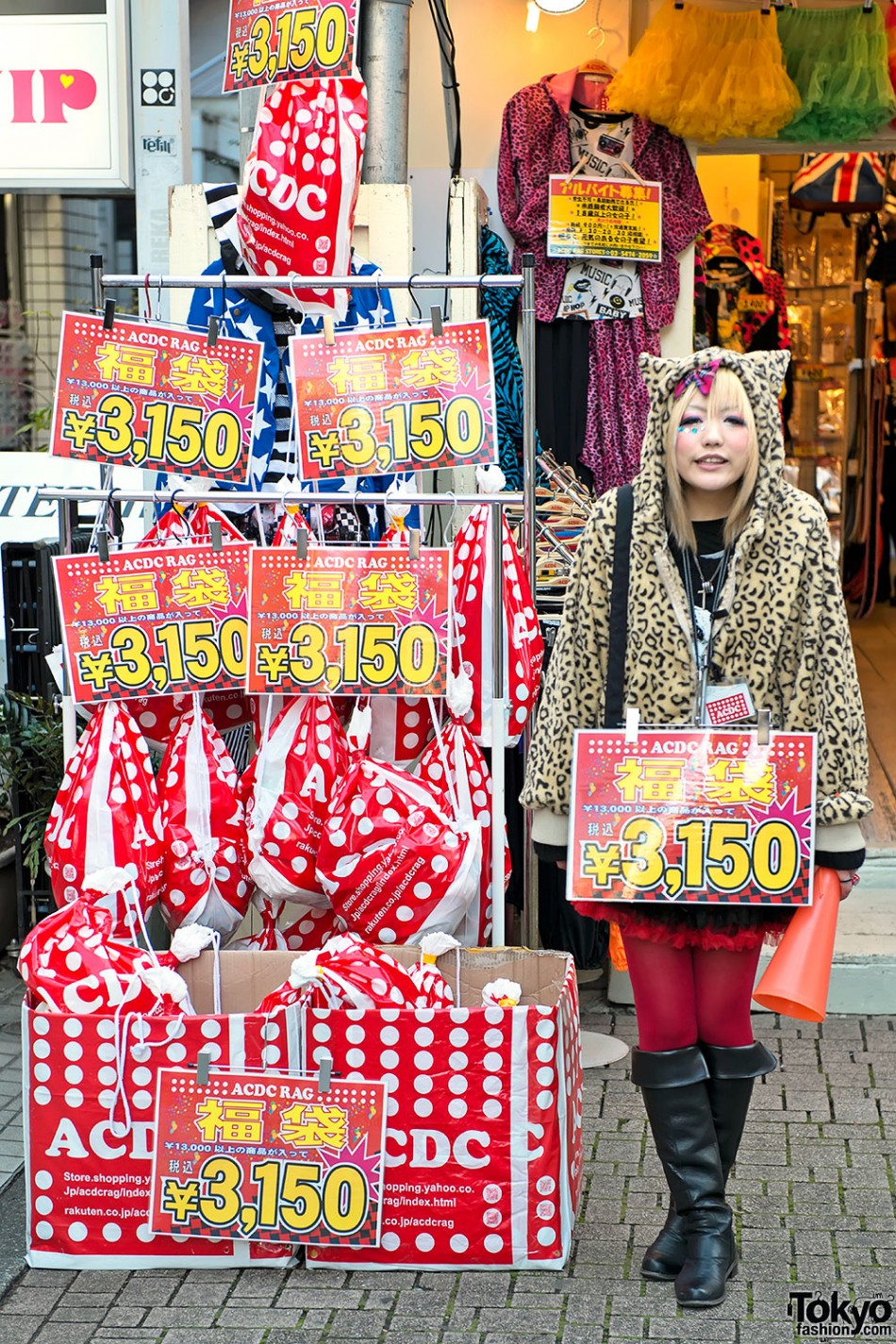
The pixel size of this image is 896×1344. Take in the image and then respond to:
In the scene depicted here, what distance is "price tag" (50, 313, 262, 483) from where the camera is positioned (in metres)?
3.72

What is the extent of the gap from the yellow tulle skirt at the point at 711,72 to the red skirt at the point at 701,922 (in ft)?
10.1

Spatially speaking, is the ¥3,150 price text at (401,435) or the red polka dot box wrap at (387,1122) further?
the ¥3,150 price text at (401,435)

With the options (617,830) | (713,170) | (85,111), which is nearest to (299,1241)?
(617,830)

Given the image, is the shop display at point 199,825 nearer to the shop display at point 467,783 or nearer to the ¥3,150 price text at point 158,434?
the shop display at point 467,783

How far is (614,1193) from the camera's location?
375 centimetres

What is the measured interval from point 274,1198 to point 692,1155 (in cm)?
85

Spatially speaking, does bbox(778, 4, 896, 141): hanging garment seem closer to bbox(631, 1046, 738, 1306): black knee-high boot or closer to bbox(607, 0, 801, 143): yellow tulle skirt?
bbox(607, 0, 801, 143): yellow tulle skirt

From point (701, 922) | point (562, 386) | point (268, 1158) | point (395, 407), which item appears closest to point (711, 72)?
point (562, 386)

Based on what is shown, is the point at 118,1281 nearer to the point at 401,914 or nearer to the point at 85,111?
the point at 401,914

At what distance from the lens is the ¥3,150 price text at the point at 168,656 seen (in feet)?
12.2

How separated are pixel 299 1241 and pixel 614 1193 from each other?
0.81 m

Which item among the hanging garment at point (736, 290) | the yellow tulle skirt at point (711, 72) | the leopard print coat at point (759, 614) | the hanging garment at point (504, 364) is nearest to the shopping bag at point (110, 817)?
the leopard print coat at point (759, 614)

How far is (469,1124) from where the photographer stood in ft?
10.9

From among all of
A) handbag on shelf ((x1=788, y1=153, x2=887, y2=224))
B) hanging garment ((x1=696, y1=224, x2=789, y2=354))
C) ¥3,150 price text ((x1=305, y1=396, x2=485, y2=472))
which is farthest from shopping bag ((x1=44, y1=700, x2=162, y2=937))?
handbag on shelf ((x1=788, y1=153, x2=887, y2=224))
